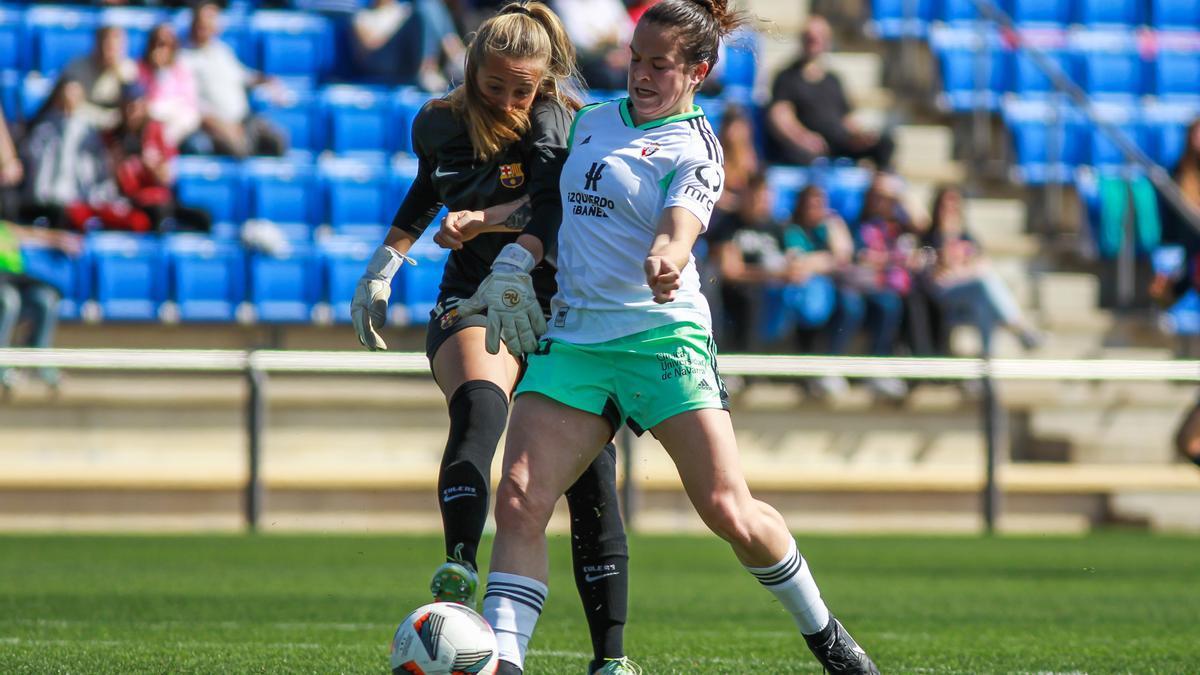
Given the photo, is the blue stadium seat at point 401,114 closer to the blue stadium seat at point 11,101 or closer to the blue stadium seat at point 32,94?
the blue stadium seat at point 32,94

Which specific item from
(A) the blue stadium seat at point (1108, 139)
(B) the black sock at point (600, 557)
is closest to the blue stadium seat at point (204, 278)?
(A) the blue stadium seat at point (1108, 139)

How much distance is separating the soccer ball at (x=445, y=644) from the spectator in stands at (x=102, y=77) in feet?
34.6

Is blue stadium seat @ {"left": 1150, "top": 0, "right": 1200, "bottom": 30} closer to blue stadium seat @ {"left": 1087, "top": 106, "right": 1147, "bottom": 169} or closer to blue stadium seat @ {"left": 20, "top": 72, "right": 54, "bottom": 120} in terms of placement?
blue stadium seat @ {"left": 1087, "top": 106, "right": 1147, "bottom": 169}

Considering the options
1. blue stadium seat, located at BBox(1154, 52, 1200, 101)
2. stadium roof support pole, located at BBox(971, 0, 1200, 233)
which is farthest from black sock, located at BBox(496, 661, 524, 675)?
blue stadium seat, located at BBox(1154, 52, 1200, 101)

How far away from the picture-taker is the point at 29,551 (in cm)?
1046

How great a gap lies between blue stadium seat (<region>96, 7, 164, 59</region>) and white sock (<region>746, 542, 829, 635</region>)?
11.5 metres

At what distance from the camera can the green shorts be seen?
183 inches

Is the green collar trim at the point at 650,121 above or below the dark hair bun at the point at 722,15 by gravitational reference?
below

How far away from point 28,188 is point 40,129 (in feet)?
1.46

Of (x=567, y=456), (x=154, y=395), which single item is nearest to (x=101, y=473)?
(x=154, y=395)

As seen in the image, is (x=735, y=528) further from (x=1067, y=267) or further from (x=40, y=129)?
(x=1067, y=267)

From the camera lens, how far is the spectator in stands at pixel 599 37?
15.3 metres

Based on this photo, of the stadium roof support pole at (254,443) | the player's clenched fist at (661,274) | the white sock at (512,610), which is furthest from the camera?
the stadium roof support pole at (254,443)

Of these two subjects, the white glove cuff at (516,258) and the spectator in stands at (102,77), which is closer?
the white glove cuff at (516,258)
